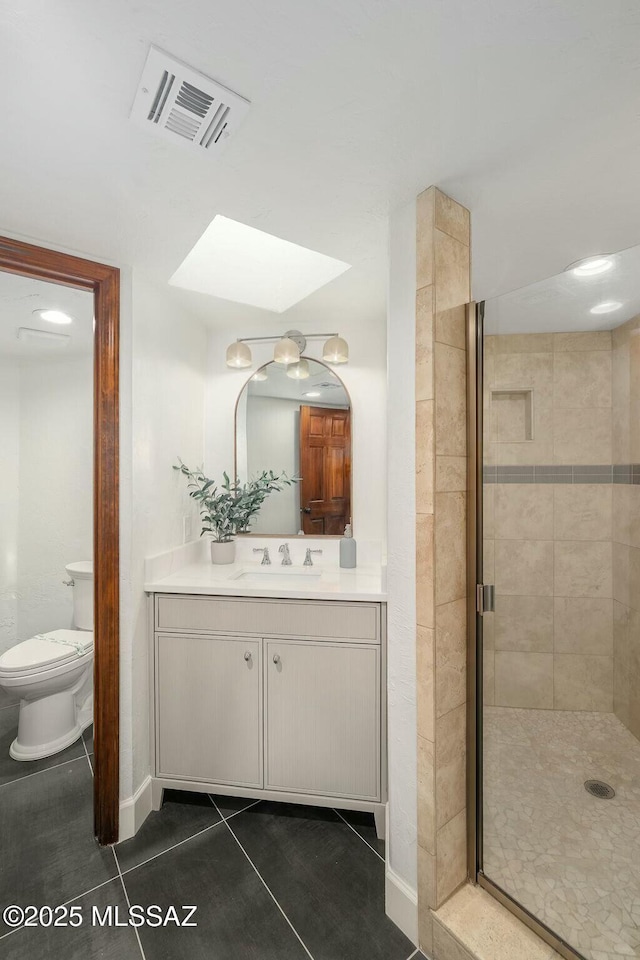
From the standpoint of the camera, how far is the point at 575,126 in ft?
3.51

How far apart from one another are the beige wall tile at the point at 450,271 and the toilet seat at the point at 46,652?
6.17 ft

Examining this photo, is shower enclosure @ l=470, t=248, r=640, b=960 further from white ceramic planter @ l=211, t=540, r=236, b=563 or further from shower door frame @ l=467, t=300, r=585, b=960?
white ceramic planter @ l=211, t=540, r=236, b=563

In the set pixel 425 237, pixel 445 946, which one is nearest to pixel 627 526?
pixel 425 237

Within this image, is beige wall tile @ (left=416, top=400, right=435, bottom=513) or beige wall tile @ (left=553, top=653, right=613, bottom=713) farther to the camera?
beige wall tile @ (left=416, top=400, right=435, bottom=513)

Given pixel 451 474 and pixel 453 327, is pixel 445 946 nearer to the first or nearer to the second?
pixel 451 474

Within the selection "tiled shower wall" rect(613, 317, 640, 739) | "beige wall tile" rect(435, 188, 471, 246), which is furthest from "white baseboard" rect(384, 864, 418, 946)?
"beige wall tile" rect(435, 188, 471, 246)

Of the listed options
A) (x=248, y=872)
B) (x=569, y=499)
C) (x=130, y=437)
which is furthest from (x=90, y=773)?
(x=569, y=499)

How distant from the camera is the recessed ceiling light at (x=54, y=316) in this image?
165 centimetres

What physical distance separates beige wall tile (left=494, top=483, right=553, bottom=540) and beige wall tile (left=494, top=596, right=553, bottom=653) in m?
0.19

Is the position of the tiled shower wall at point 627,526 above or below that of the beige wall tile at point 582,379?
below

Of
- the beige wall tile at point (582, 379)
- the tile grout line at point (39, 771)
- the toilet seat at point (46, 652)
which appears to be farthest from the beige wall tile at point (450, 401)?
the tile grout line at point (39, 771)

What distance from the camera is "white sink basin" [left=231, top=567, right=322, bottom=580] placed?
7.18 ft

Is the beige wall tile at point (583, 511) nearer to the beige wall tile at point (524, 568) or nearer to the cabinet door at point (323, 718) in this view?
the beige wall tile at point (524, 568)

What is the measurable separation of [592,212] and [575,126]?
43 cm
